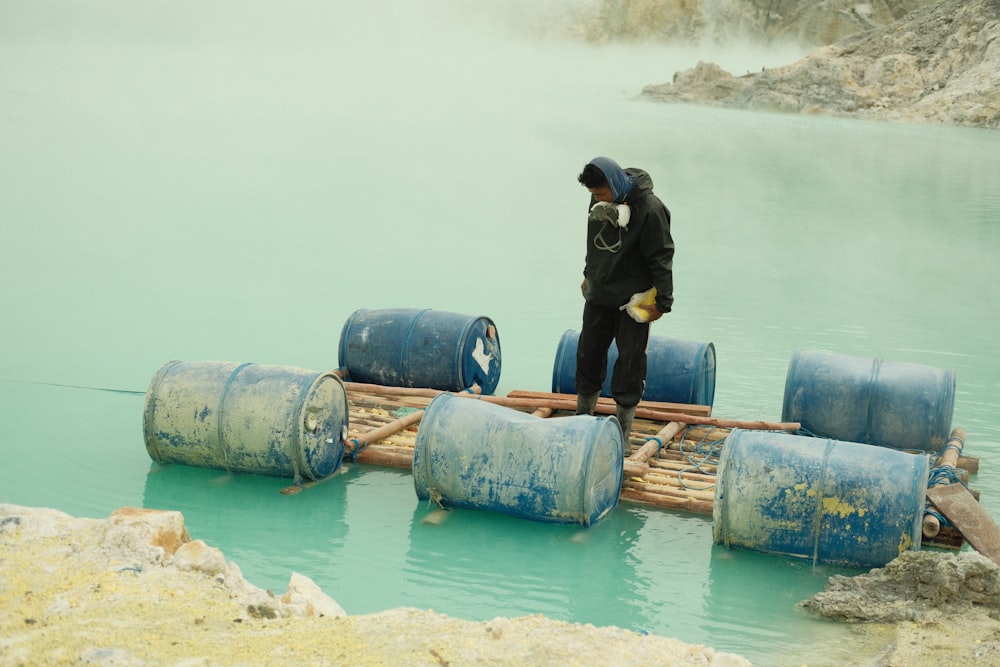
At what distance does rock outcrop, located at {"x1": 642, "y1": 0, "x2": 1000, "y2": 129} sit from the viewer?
1811 inches

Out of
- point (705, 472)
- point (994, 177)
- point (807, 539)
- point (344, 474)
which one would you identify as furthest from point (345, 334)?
point (994, 177)

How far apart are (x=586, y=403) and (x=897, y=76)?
4626cm

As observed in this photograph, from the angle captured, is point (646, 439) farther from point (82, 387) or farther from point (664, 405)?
point (82, 387)

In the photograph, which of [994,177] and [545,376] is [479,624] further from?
[994,177]

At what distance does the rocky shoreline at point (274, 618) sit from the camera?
4.12 m

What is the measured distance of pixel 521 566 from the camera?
5820 millimetres

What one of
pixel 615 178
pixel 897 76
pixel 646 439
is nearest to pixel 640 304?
pixel 615 178

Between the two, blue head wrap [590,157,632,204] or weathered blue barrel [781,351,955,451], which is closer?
blue head wrap [590,157,632,204]

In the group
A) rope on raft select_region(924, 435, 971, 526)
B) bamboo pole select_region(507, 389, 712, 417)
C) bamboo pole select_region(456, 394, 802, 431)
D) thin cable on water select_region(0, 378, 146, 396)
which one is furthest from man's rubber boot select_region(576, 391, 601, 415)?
thin cable on water select_region(0, 378, 146, 396)

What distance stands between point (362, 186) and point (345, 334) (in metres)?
16.6

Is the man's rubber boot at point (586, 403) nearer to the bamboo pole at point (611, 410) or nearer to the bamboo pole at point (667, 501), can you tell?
the bamboo pole at point (611, 410)

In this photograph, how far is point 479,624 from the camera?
4539 mm

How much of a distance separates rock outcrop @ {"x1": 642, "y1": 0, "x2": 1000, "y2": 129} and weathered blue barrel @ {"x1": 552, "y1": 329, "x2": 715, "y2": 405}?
129 feet

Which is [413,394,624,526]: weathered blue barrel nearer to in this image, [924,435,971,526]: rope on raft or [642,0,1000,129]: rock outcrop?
[924,435,971,526]: rope on raft
